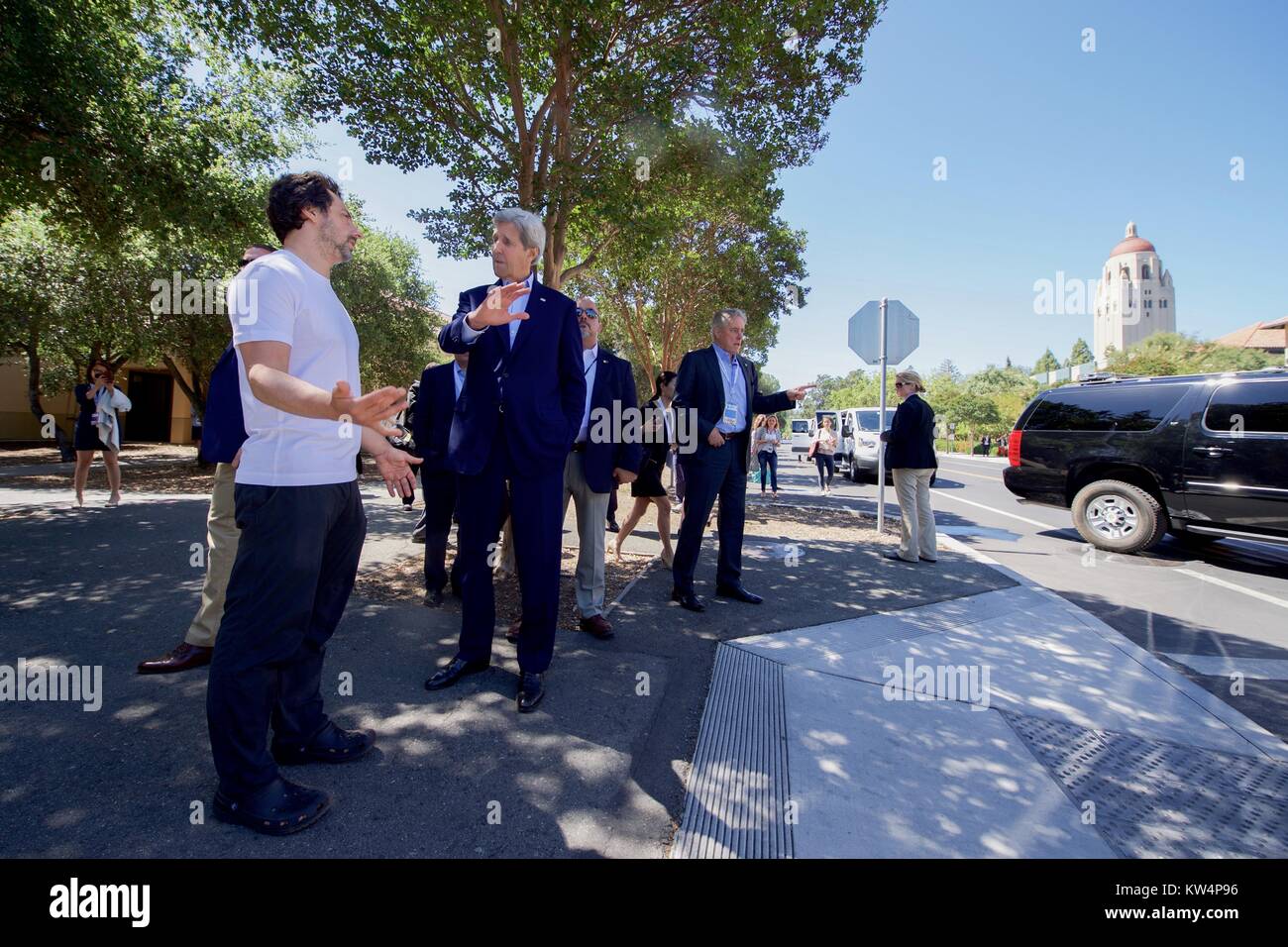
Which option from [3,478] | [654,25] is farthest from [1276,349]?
[3,478]

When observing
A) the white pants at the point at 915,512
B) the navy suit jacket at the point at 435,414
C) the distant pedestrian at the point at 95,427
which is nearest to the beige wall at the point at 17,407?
the distant pedestrian at the point at 95,427

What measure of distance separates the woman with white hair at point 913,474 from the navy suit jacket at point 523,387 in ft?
14.8

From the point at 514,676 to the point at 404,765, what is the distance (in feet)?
3.01

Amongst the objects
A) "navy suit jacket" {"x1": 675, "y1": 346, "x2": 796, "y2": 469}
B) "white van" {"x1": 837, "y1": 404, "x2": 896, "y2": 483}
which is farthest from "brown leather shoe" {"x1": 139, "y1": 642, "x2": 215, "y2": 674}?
"white van" {"x1": 837, "y1": 404, "x2": 896, "y2": 483}

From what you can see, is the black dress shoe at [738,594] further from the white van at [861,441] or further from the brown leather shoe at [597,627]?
the white van at [861,441]

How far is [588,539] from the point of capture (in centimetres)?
405

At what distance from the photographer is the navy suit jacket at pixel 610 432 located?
398 centimetres

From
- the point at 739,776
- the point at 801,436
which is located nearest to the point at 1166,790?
the point at 739,776

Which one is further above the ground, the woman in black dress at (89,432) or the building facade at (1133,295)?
the building facade at (1133,295)

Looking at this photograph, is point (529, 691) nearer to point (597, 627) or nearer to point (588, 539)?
point (597, 627)
